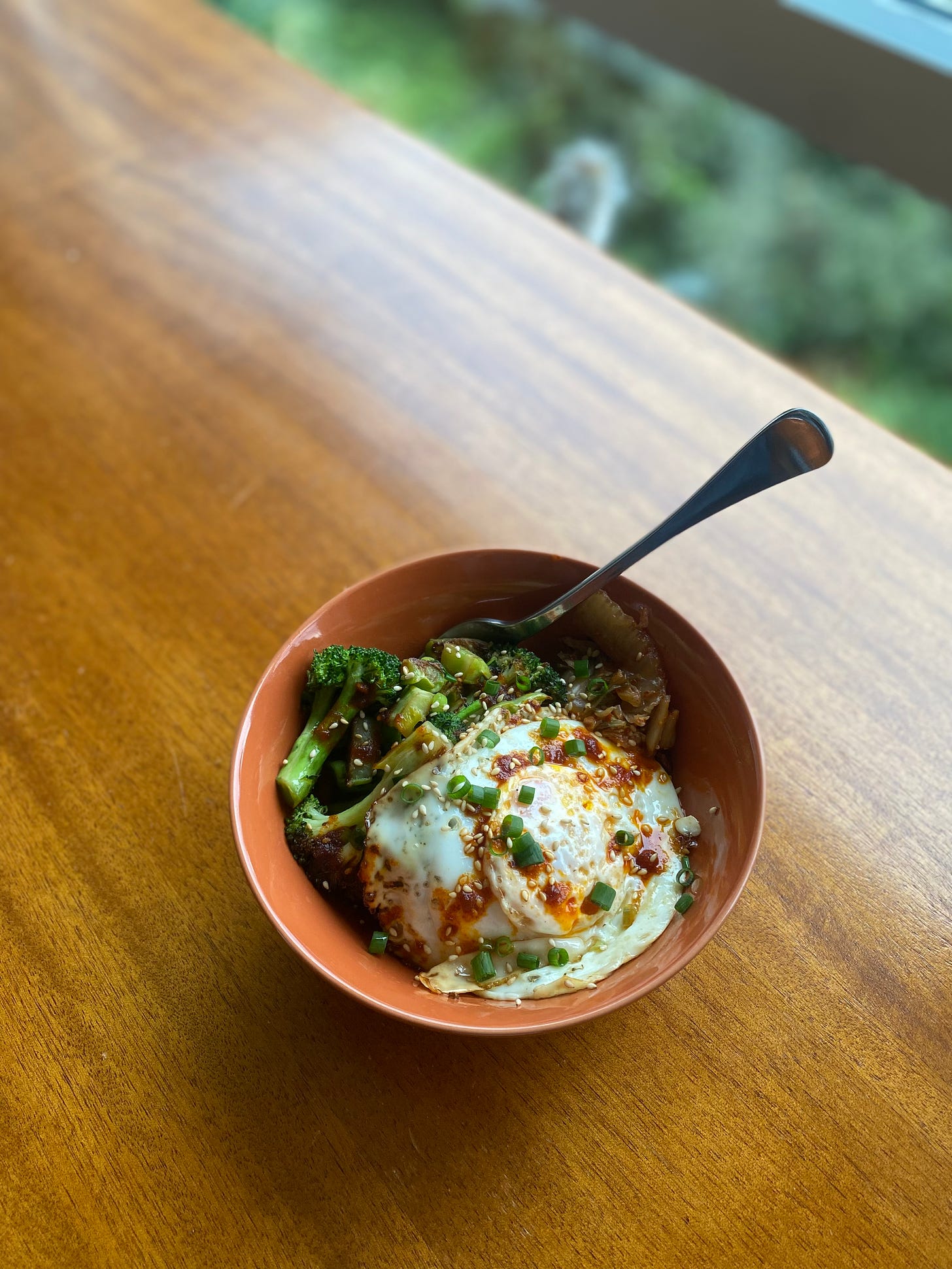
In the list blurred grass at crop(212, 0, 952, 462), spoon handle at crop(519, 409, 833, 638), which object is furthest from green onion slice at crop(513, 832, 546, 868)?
blurred grass at crop(212, 0, 952, 462)

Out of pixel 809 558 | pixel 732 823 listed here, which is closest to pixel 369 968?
pixel 732 823

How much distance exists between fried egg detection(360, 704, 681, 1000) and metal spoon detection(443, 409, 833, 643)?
25cm

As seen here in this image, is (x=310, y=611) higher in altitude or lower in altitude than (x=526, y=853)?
lower

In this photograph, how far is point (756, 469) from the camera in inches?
49.1

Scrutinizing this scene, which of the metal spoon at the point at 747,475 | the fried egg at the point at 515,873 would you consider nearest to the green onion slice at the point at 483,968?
the fried egg at the point at 515,873

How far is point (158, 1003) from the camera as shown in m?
1.33

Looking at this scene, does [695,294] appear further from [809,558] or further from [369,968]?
[369,968]

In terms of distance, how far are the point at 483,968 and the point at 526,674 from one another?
409mm

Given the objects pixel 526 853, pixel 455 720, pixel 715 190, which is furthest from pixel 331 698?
pixel 715 190

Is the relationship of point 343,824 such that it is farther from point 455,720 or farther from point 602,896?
point 602,896

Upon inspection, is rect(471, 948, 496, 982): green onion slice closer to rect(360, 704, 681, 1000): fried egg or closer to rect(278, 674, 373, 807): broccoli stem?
rect(360, 704, 681, 1000): fried egg

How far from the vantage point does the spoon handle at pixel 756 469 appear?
3.92 ft

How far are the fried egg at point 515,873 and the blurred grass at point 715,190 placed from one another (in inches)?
88.7

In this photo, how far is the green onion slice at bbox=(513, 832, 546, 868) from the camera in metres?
1.20
